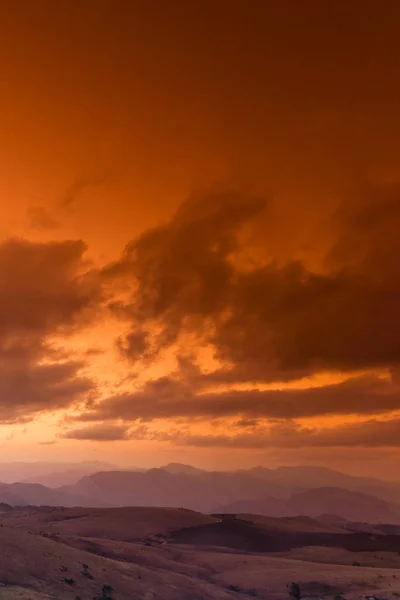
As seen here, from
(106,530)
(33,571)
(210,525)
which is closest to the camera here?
(33,571)

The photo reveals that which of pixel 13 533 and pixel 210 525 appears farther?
pixel 210 525

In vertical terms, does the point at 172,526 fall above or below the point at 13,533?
below

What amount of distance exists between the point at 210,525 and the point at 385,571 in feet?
185

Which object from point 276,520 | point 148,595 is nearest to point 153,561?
point 148,595

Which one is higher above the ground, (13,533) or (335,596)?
(13,533)

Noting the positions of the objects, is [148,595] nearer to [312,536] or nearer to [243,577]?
[243,577]

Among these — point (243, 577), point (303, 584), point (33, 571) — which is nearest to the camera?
point (33, 571)

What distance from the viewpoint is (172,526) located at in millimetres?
121938

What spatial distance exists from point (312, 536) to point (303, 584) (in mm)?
62514

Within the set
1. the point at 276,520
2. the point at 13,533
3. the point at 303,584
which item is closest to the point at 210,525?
the point at 276,520

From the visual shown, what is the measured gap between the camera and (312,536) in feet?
393

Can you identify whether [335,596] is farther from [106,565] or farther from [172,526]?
[172,526]

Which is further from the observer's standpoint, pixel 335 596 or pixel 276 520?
pixel 276 520

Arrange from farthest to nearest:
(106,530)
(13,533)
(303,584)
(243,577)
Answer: (106,530)
(243,577)
(303,584)
(13,533)
